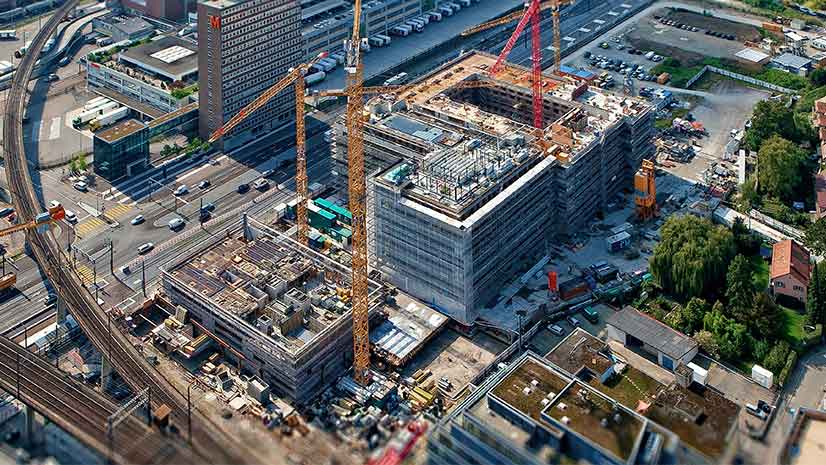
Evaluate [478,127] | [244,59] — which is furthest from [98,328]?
[244,59]

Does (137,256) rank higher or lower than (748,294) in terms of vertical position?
lower

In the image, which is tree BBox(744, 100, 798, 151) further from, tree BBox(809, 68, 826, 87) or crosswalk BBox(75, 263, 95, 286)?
crosswalk BBox(75, 263, 95, 286)

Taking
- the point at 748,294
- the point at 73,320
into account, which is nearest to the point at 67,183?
the point at 73,320

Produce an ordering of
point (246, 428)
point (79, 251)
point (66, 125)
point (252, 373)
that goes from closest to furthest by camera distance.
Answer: point (246, 428) → point (252, 373) → point (79, 251) → point (66, 125)

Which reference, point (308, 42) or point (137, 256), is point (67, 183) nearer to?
point (137, 256)

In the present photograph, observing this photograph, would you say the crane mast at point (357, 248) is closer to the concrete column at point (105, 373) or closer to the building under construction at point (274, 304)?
the building under construction at point (274, 304)

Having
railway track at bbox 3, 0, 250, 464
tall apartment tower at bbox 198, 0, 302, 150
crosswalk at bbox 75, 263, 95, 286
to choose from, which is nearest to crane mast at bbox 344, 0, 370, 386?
railway track at bbox 3, 0, 250, 464
